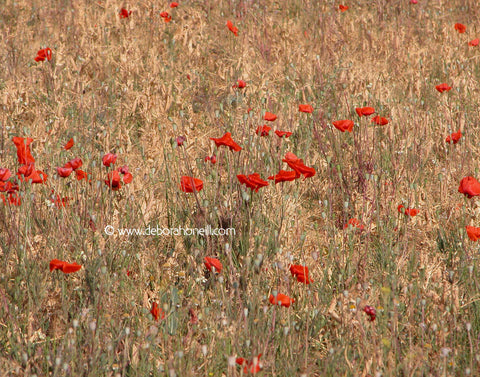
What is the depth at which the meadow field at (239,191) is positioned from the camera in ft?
6.57

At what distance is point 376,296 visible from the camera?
2293 millimetres

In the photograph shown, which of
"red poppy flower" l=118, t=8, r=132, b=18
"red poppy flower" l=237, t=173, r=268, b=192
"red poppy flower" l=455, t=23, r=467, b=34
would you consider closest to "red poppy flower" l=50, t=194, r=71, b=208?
"red poppy flower" l=237, t=173, r=268, b=192

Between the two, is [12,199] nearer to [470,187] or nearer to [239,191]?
[239,191]

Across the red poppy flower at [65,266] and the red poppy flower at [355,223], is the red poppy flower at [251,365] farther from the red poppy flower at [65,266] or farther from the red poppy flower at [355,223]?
the red poppy flower at [355,223]

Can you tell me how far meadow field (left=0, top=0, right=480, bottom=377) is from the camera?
200 centimetres

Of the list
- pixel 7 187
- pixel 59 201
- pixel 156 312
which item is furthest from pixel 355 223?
pixel 7 187

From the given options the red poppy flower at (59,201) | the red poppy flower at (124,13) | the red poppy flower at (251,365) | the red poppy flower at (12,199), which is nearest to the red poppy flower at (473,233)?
the red poppy flower at (251,365)

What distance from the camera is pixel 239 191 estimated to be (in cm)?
269

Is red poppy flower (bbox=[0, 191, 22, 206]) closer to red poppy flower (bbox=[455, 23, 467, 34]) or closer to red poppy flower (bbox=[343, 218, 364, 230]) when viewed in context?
red poppy flower (bbox=[343, 218, 364, 230])

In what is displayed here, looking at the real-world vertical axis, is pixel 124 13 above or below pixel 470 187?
above

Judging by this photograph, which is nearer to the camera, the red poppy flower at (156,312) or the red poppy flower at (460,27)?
the red poppy flower at (156,312)

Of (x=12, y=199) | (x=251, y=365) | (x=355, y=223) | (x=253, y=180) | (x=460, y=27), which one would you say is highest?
(x=460, y=27)

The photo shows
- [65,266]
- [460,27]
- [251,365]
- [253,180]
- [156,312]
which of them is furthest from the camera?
[460,27]

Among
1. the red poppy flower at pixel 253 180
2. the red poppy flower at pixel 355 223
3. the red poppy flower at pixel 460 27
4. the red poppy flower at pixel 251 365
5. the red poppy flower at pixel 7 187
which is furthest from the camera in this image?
the red poppy flower at pixel 460 27
